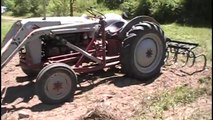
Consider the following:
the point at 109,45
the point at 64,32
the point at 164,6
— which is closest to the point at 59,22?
the point at 64,32

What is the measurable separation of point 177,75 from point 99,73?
136 centimetres

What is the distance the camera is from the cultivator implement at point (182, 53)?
7.91 metres

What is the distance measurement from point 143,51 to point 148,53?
136 mm

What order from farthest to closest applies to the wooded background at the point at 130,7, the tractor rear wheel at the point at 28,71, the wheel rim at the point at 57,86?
the wooded background at the point at 130,7 → the tractor rear wheel at the point at 28,71 → the wheel rim at the point at 57,86

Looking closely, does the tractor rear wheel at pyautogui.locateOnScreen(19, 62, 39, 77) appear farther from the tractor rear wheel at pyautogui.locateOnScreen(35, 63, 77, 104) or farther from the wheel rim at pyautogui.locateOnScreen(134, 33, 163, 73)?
the wheel rim at pyautogui.locateOnScreen(134, 33, 163, 73)

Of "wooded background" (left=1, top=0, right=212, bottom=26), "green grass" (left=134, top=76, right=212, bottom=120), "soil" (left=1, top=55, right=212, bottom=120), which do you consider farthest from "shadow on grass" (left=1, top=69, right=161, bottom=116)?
"wooded background" (left=1, top=0, right=212, bottom=26)

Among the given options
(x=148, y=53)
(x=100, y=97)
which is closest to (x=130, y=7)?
(x=148, y=53)

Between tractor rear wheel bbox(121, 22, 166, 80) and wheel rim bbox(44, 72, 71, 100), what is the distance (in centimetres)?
124

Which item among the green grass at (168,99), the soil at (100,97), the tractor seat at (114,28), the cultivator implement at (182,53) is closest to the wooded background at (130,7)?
the cultivator implement at (182,53)

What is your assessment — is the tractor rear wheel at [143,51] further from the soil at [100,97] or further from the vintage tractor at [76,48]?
the soil at [100,97]

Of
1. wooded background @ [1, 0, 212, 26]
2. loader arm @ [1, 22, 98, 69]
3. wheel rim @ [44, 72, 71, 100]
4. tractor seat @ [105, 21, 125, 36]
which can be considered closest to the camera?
loader arm @ [1, 22, 98, 69]

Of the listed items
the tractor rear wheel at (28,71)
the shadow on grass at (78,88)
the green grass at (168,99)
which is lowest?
the shadow on grass at (78,88)

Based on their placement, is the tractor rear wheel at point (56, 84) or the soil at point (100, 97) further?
the tractor rear wheel at point (56, 84)

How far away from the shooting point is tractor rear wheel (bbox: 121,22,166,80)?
7.10 m
